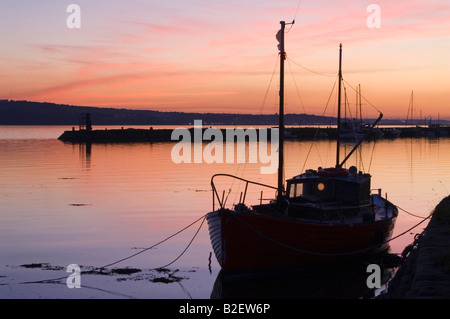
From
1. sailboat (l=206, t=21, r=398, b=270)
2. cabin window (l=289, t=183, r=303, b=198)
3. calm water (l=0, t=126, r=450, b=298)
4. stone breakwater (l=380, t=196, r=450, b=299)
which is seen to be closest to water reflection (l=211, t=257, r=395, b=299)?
sailboat (l=206, t=21, r=398, b=270)

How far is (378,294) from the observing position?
61.5 feet

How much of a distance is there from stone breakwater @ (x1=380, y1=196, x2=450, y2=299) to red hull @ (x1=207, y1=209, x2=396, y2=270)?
304cm

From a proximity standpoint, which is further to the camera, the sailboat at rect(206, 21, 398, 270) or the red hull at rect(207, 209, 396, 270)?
the sailboat at rect(206, 21, 398, 270)

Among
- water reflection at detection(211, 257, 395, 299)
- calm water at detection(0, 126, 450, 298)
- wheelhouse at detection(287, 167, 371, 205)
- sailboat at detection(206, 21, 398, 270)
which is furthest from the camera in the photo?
wheelhouse at detection(287, 167, 371, 205)

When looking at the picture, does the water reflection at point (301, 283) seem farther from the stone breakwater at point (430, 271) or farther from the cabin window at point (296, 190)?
A: the cabin window at point (296, 190)

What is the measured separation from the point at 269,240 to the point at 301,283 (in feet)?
5.67

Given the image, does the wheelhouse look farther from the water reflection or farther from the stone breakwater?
the stone breakwater

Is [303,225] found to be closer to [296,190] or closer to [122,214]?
[296,190]

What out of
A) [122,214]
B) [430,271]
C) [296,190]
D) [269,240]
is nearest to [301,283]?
[269,240]

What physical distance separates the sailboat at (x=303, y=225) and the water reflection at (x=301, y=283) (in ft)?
1.03

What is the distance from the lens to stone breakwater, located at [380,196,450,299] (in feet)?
40.7
